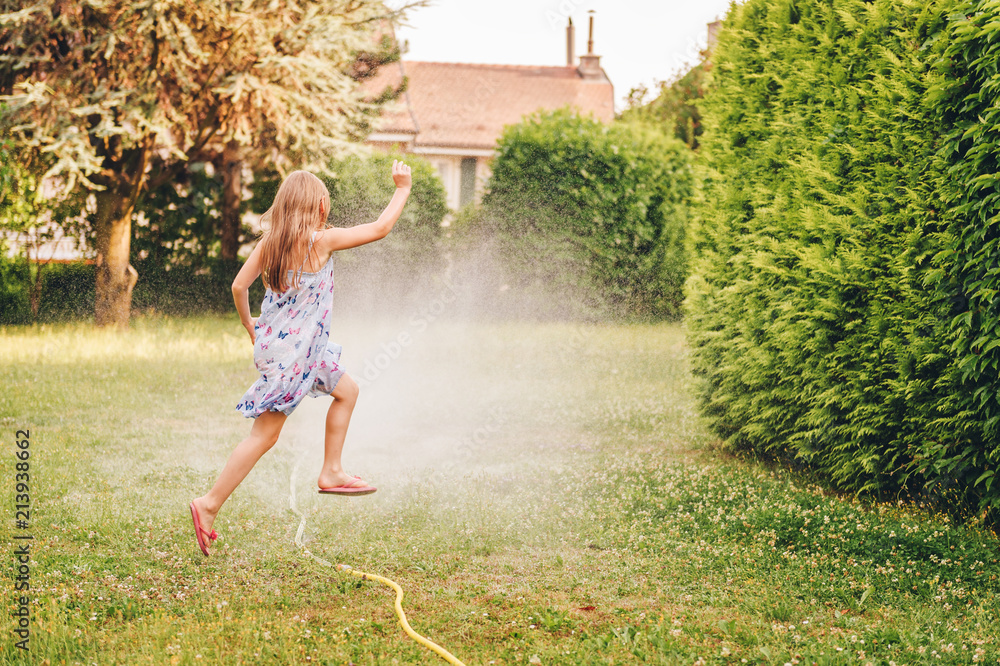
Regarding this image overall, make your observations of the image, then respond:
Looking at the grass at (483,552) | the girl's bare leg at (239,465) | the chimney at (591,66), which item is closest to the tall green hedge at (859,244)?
the grass at (483,552)

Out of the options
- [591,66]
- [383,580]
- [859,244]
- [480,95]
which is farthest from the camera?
A: [591,66]

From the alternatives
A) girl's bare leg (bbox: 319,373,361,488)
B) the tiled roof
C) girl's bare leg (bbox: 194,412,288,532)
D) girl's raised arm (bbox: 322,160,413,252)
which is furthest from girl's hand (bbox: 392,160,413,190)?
the tiled roof

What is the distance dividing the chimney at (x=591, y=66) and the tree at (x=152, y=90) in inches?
833

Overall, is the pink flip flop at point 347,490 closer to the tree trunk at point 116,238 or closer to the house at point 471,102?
the tree trunk at point 116,238

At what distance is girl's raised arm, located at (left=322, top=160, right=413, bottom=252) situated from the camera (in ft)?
14.1

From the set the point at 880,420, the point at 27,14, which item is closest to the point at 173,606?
the point at 880,420

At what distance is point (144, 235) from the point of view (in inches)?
658

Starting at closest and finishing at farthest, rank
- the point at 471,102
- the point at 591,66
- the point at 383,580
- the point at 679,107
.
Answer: the point at 383,580
the point at 679,107
the point at 471,102
the point at 591,66

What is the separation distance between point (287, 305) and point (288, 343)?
0.19 metres

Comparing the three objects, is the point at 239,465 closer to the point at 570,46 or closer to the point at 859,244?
the point at 859,244

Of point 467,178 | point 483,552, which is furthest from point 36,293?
point 467,178

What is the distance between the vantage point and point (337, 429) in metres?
4.72

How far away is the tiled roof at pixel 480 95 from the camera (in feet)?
104

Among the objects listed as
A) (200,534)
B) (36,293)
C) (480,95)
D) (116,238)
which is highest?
(480,95)
